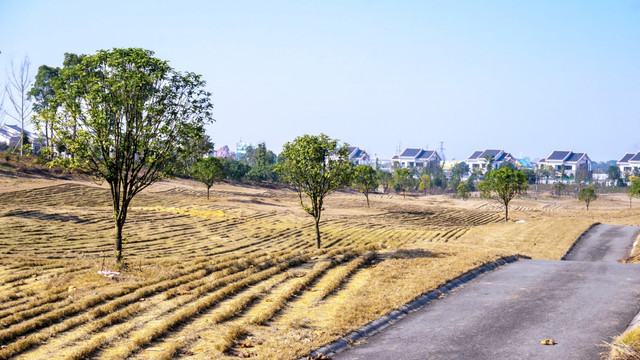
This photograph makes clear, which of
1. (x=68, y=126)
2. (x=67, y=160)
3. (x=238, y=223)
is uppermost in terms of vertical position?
(x=68, y=126)

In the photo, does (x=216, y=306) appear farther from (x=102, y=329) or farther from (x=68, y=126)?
(x=68, y=126)

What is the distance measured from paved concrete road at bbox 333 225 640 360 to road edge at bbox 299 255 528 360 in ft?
0.73

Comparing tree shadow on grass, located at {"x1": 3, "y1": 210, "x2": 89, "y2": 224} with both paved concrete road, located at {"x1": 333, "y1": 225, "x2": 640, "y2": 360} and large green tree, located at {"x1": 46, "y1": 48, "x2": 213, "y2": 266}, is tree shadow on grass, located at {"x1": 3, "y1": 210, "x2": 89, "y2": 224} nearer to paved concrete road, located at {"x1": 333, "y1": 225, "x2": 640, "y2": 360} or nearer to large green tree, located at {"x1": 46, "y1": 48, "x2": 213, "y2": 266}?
large green tree, located at {"x1": 46, "y1": 48, "x2": 213, "y2": 266}

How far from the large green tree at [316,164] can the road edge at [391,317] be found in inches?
451

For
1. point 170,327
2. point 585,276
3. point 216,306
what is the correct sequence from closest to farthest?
1. point 170,327
2. point 216,306
3. point 585,276

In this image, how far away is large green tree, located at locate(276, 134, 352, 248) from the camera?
28578 millimetres

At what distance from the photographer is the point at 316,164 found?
2873 centimetres

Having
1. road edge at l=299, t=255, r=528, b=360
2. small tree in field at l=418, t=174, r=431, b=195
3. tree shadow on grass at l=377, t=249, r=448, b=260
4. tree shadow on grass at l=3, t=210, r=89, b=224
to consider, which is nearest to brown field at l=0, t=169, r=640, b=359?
tree shadow on grass at l=377, t=249, r=448, b=260

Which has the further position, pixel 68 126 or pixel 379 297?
pixel 68 126

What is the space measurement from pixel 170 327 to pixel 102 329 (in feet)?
5.36

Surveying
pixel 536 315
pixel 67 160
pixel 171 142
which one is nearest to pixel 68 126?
pixel 67 160

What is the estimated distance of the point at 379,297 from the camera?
14.8 metres

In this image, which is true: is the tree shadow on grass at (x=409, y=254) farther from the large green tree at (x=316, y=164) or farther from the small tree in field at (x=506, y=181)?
the small tree in field at (x=506, y=181)

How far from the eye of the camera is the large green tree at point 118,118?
20.1 meters
